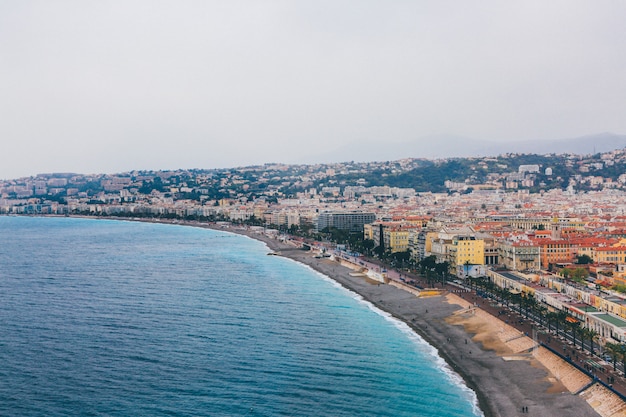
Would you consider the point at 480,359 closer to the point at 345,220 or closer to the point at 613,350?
the point at 613,350

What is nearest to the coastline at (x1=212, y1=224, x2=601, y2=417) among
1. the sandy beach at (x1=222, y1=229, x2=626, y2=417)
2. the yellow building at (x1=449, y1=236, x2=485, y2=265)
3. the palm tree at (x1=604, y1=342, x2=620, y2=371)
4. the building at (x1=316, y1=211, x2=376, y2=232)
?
the sandy beach at (x1=222, y1=229, x2=626, y2=417)

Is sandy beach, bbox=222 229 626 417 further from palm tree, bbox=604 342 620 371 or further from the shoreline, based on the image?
palm tree, bbox=604 342 620 371

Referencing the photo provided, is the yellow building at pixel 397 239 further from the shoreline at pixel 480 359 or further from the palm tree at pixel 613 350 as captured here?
the palm tree at pixel 613 350

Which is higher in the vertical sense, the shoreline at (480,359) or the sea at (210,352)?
the sea at (210,352)

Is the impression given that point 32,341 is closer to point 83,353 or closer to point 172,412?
point 83,353

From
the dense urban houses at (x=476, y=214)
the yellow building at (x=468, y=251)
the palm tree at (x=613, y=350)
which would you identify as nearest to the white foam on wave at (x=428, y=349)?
the palm tree at (x=613, y=350)

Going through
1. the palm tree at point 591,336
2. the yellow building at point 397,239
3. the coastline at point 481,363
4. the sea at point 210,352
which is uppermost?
the yellow building at point 397,239

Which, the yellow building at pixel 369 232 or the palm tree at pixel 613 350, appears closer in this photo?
the palm tree at pixel 613 350

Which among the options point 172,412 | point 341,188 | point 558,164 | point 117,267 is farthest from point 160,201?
point 172,412
